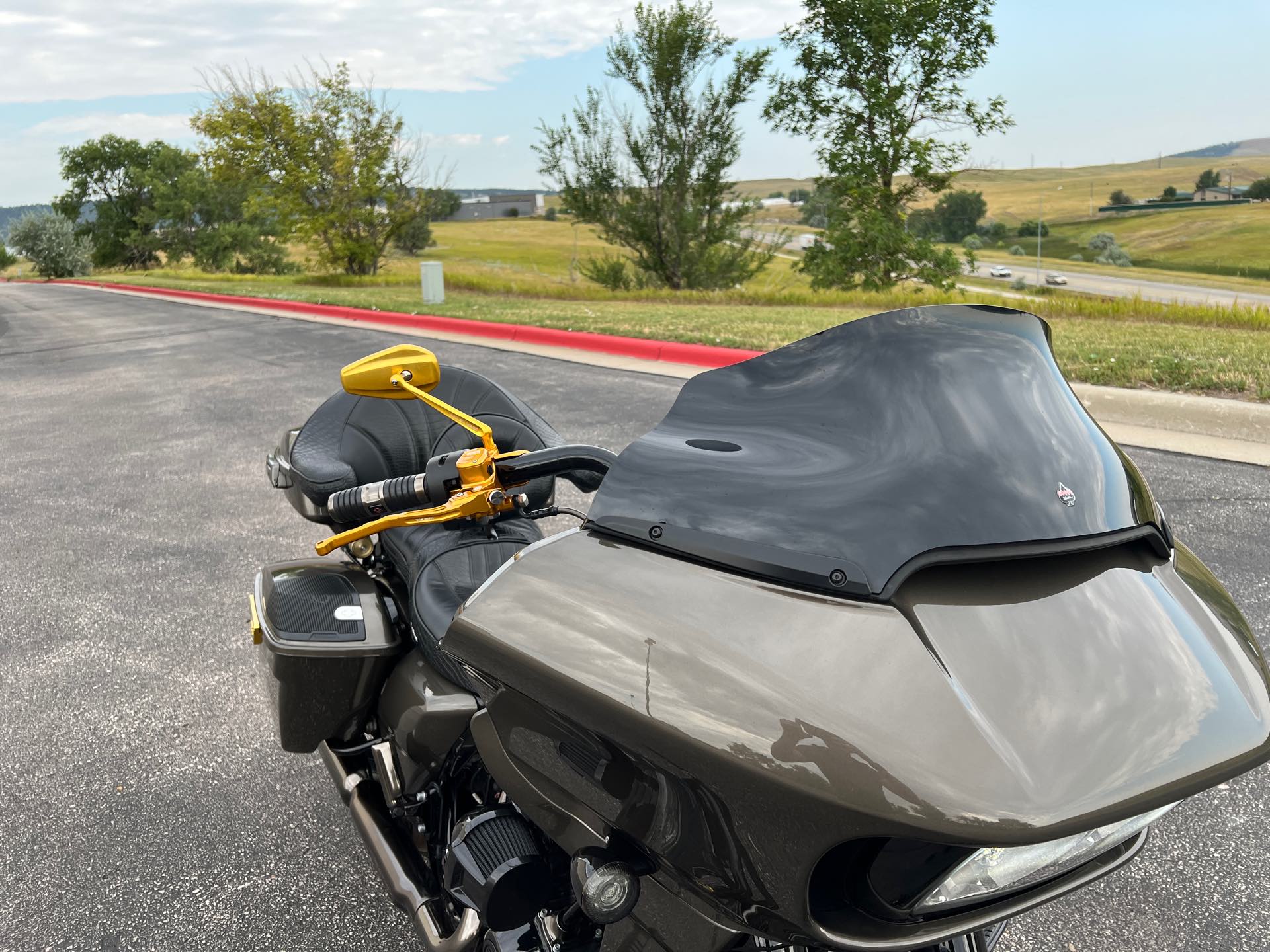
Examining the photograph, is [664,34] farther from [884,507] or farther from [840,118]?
[884,507]

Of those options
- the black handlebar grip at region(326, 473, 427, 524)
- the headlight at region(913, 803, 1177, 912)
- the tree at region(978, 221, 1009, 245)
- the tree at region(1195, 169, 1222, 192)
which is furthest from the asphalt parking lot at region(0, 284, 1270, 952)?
A: the tree at region(1195, 169, 1222, 192)

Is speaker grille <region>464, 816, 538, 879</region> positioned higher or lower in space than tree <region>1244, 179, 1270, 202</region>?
lower

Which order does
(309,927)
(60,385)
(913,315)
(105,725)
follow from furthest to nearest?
1. (60,385)
2. (105,725)
3. (309,927)
4. (913,315)

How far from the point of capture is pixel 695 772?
3.56 feet

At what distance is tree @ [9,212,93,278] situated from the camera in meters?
69.5

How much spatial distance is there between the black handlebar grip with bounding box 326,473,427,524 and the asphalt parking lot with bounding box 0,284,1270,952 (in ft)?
3.72

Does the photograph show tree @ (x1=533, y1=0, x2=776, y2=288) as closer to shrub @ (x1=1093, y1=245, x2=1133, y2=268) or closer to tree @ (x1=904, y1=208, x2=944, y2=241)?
tree @ (x1=904, y1=208, x2=944, y2=241)

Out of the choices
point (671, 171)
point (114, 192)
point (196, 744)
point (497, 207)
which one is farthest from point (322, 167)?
point (497, 207)

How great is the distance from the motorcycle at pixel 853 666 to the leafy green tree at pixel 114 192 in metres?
91.5

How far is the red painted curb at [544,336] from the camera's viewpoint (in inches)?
388

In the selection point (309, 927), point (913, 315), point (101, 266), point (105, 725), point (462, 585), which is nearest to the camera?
point (913, 315)

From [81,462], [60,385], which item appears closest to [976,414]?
[81,462]

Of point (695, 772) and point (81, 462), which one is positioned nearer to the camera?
point (695, 772)

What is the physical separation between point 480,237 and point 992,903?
10495 cm
